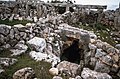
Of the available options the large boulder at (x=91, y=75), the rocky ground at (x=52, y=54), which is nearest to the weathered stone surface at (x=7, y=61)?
the rocky ground at (x=52, y=54)

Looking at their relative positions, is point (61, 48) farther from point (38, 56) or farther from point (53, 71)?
point (53, 71)

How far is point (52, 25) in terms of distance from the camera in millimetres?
15070

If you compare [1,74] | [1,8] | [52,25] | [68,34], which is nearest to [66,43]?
[68,34]

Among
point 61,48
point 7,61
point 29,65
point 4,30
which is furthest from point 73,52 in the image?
point 7,61

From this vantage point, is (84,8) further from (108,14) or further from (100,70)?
(100,70)

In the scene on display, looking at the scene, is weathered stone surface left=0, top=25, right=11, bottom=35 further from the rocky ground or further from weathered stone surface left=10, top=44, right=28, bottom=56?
weathered stone surface left=10, top=44, right=28, bottom=56

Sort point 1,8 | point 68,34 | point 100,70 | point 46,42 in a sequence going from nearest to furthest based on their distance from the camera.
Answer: point 100,70 < point 46,42 < point 68,34 < point 1,8

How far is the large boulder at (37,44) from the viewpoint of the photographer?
11.7 m

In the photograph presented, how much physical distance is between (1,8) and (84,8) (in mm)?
7794

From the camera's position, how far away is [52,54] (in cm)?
1218

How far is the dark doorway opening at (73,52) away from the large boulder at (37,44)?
2597mm

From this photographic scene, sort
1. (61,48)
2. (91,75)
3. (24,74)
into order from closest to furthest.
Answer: (24,74), (91,75), (61,48)

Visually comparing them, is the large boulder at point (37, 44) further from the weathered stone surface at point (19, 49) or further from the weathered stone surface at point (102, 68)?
the weathered stone surface at point (102, 68)

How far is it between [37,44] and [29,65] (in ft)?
6.01
